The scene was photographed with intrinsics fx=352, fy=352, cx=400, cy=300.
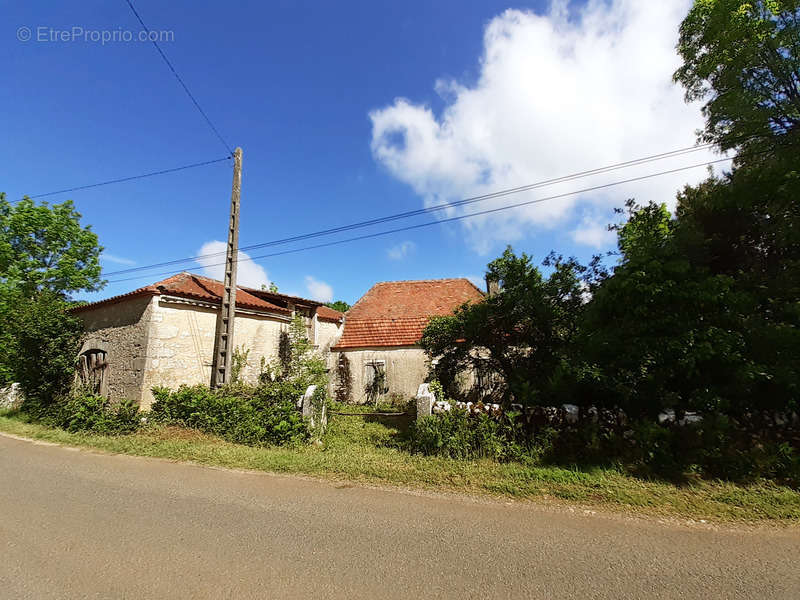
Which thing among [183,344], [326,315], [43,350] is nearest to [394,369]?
[326,315]

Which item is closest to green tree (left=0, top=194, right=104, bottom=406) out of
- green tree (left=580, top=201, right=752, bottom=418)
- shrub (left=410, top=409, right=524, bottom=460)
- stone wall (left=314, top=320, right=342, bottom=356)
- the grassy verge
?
the grassy verge

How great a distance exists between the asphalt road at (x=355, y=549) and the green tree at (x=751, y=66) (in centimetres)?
771

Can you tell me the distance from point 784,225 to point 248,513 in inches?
410

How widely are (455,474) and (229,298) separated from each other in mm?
8136

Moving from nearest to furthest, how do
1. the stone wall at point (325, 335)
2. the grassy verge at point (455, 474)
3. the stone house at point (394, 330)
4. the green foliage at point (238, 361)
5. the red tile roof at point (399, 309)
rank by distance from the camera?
the grassy verge at point (455, 474), the green foliage at point (238, 361), the stone house at point (394, 330), the stone wall at point (325, 335), the red tile roof at point (399, 309)

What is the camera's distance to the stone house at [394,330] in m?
14.6

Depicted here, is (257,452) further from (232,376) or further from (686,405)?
(686,405)

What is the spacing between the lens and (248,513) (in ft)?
14.6

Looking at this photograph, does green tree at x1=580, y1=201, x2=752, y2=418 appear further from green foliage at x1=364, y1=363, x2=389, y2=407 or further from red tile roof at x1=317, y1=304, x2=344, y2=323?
red tile roof at x1=317, y1=304, x2=344, y2=323

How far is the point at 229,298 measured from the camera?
34.2ft

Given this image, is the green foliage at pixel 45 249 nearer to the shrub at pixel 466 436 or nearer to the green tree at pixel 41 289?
the green tree at pixel 41 289

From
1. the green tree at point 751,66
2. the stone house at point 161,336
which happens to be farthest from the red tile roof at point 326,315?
the green tree at point 751,66

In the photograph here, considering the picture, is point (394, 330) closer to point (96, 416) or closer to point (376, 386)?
point (376, 386)

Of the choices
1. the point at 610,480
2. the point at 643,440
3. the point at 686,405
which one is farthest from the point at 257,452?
the point at 686,405
